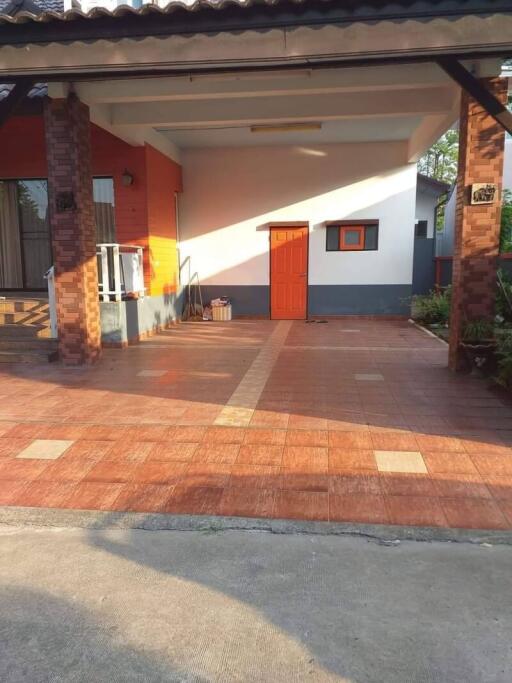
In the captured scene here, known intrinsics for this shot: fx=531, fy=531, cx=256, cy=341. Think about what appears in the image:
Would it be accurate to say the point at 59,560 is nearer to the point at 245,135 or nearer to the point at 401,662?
the point at 401,662

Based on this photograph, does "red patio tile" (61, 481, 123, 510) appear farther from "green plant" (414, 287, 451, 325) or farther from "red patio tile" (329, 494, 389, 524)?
"green plant" (414, 287, 451, 325)

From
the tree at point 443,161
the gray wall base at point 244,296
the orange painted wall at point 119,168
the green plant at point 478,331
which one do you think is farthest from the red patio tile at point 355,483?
the tree at point 443,161

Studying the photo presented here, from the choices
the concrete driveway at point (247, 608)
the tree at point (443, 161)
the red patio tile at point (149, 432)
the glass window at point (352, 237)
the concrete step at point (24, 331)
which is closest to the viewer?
the concrete driveway at point (247, 608)

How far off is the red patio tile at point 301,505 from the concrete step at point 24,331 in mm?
6075

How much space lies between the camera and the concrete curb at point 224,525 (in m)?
2.93

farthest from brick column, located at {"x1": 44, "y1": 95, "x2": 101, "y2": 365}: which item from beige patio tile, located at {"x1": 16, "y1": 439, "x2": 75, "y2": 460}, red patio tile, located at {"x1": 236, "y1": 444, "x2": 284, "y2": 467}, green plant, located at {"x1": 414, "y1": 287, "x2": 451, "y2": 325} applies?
green plant, located at {"x1": 414, "y1": 287, "x2": 451, "y2": 325}

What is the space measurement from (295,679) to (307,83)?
6.91 meters

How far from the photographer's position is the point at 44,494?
350cm

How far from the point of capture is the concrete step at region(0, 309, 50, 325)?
8.63m

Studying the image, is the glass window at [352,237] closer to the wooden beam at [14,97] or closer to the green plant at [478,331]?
the green plant at [478,331]

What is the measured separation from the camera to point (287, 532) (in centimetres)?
300

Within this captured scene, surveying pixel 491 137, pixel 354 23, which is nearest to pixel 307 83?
pixel 491 137

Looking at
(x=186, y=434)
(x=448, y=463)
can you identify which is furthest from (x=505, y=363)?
(x=186, y=434)

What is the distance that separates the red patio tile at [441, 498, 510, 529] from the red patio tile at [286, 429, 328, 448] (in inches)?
47.2
